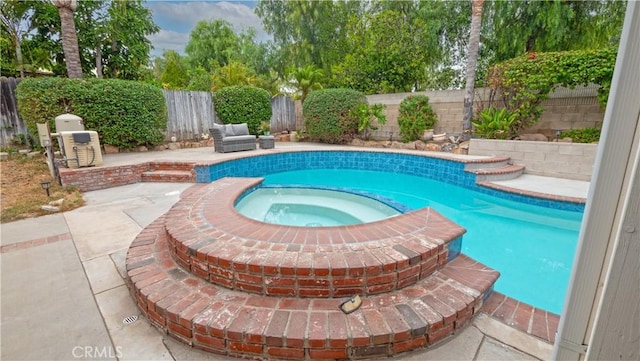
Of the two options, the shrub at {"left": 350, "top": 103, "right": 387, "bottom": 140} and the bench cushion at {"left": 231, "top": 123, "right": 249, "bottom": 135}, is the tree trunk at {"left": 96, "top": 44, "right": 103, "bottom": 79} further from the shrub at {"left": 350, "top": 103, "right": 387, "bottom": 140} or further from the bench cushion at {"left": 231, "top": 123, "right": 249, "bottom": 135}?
the shrub at {"left": 350, "top": 103, "right": 387, "bottom": 140}

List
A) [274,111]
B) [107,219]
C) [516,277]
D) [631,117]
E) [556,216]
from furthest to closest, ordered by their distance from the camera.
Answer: [274,111] → [556,216] → [107,219] → [516,277] → [631,117]

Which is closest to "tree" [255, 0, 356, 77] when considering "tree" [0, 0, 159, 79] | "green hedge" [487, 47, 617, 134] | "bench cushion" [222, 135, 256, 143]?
"tree" [0, 0, 159, 79]

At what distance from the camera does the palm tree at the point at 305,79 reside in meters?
12.8

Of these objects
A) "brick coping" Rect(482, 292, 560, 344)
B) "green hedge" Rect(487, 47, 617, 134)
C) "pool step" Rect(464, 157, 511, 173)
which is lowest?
"brick coping" Rect(482, 292, 560, 344)

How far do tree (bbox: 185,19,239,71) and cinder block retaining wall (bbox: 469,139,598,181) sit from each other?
72.6 ft

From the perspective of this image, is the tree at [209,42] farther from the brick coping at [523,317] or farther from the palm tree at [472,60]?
the brick coping at [523,317]

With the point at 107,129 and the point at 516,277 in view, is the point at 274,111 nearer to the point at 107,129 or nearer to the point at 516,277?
the point at 107,129

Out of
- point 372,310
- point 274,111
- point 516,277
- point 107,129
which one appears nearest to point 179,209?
point 372,310

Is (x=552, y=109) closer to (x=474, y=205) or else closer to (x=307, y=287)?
(x=474, y=205)

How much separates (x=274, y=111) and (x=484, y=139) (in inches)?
329

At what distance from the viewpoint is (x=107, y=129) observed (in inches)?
275

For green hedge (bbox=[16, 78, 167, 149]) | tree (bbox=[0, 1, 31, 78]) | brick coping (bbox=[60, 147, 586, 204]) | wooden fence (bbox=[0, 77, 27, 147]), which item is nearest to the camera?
brick coping (bbox=[60, 147, 586, 204])

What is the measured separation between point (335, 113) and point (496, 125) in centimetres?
511

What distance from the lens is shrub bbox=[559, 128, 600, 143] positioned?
649cm
